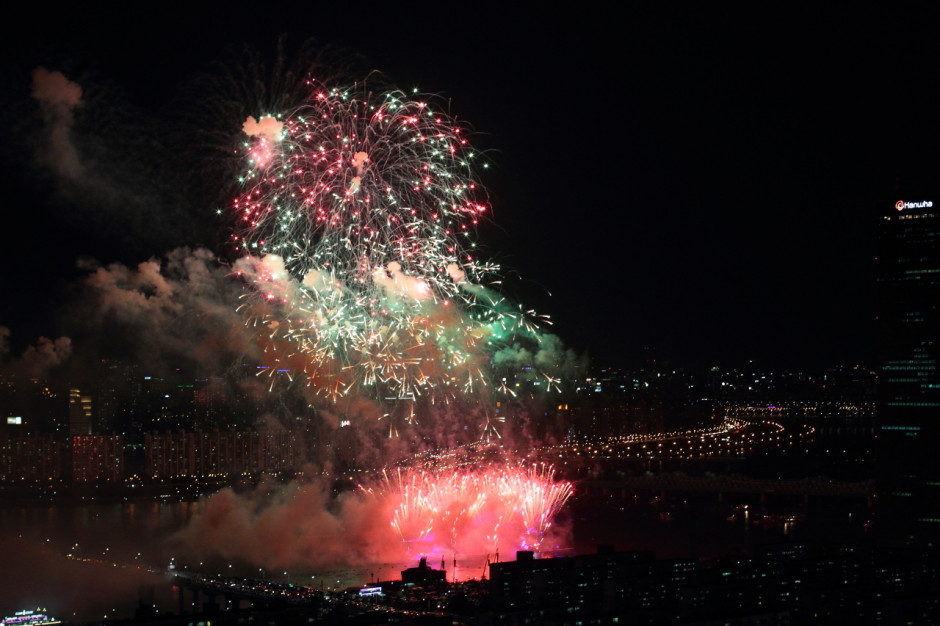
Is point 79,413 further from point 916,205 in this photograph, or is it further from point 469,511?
point 916,205

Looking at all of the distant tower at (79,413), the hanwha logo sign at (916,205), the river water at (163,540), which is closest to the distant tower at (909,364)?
the hanwha logo sign at (916,205)

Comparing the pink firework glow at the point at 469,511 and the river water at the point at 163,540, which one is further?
the pink firework glow at the point at 469,511

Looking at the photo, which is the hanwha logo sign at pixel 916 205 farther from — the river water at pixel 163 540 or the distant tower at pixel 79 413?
the distant tower at pixel 79 413

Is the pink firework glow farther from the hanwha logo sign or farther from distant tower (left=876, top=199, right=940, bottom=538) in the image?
the hanwha logo sign

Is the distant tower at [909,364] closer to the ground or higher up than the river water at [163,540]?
higher up

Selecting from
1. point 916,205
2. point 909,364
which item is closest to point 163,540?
point 909,364

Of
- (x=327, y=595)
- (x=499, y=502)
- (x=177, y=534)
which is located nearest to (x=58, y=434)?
(x=177, y=534)
